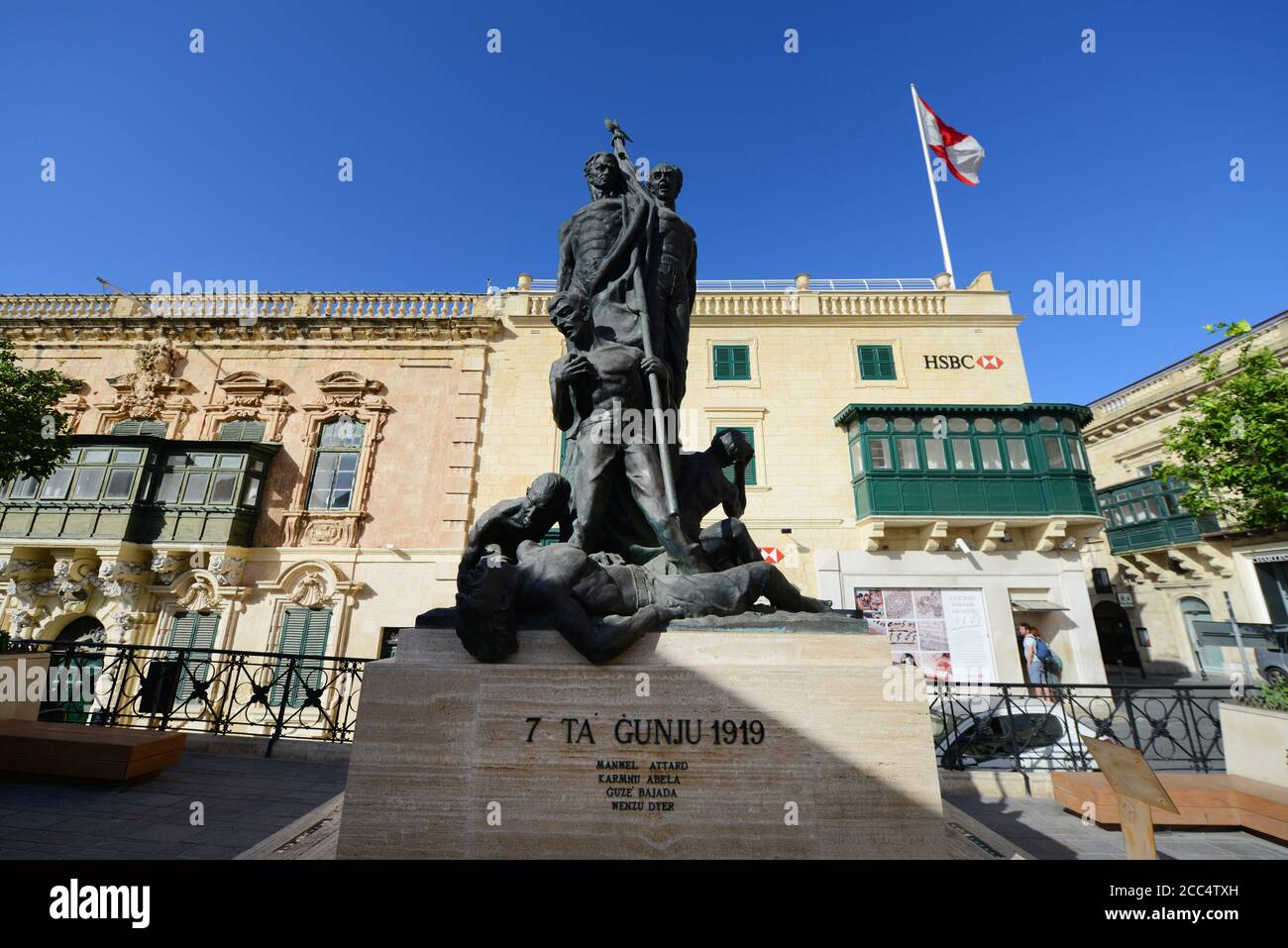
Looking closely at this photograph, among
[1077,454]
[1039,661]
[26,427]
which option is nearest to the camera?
[26,427]

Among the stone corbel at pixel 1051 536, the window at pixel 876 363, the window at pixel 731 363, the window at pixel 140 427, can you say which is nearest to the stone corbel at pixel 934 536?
the stone corbel at pixel 1051 536

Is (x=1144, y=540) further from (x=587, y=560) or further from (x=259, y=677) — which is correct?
(x=259, y=677)

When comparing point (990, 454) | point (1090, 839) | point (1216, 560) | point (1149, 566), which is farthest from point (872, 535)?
point (1149, 566)

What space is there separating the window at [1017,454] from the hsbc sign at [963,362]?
9.71ft

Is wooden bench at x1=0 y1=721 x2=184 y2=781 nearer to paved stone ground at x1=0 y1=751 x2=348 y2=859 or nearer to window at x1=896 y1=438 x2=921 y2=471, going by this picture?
paved stone ground at x1=0 y1=751 x2=348 y2=859

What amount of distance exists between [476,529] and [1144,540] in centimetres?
3250

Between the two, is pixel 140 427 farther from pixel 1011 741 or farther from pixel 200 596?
pixel 1011 741

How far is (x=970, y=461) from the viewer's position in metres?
17.1

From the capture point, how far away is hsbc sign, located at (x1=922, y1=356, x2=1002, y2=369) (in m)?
18.6

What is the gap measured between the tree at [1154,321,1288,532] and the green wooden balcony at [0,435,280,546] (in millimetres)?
24953

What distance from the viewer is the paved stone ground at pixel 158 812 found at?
4.00m

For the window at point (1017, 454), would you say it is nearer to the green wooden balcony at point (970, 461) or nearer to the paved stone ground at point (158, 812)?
the green wooden balcony at point (970, 461)

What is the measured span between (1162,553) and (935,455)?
16959 mm
